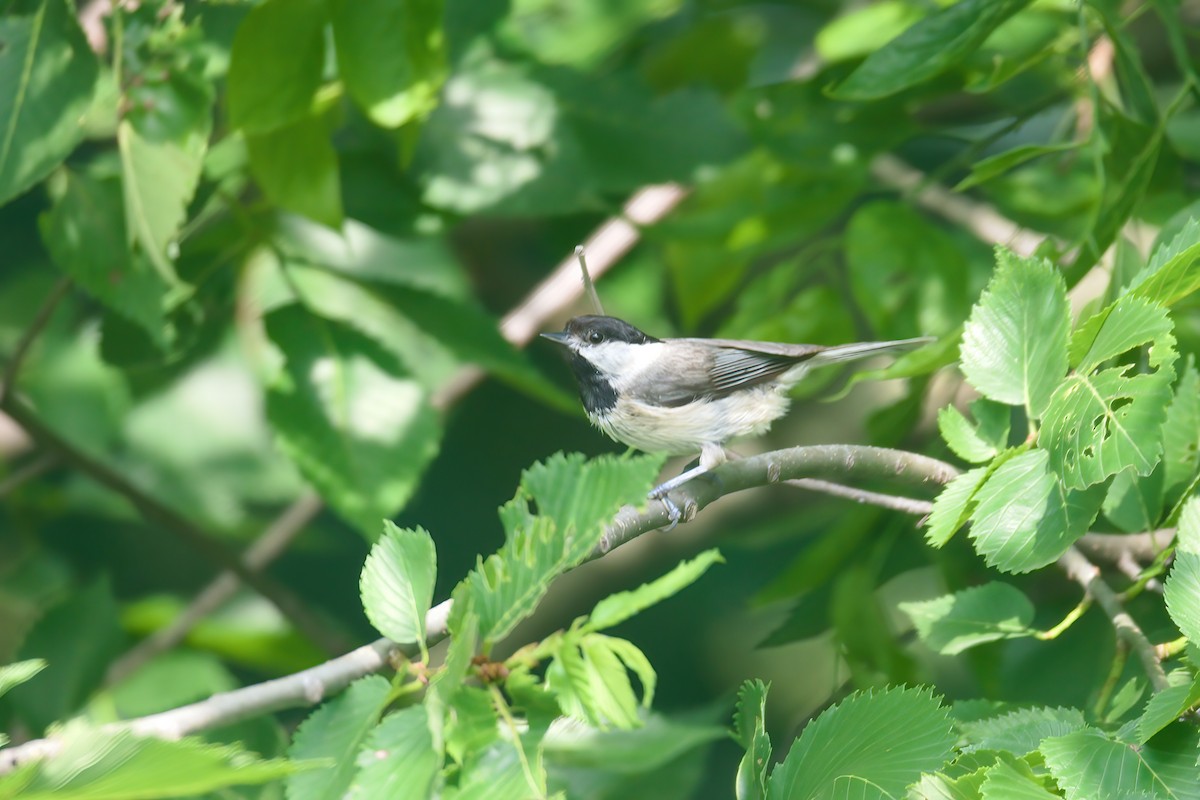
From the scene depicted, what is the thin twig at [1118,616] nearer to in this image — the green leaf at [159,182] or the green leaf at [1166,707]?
the green leaf at [1166,707]

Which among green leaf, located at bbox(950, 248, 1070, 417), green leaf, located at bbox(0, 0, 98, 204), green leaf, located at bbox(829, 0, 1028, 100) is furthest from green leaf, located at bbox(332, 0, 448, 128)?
green leaf, located at bbox(950, 248, 1070, 417)

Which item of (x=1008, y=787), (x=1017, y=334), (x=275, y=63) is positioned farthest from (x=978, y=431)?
(x=275, y=63)

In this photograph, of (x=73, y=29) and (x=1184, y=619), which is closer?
(x=1184, y=619)

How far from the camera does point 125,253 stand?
2.09 metres

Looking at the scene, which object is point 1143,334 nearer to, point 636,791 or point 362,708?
point 362,708

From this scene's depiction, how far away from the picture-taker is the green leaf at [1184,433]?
168 cm

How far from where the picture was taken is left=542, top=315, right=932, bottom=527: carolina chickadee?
8.21 feet

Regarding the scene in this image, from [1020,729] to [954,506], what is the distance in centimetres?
28

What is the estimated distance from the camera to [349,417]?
231cm

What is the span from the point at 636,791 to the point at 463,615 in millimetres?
1191

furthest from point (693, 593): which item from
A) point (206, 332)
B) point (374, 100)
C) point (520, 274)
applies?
point (374, 100)

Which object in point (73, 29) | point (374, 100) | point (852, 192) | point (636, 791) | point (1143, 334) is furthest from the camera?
point (852, 192)

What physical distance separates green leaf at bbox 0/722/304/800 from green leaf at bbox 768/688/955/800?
0.64 meters

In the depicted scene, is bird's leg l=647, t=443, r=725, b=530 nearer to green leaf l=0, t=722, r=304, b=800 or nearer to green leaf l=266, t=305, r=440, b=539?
green leaf l=266, t=305, r=440, b=539
